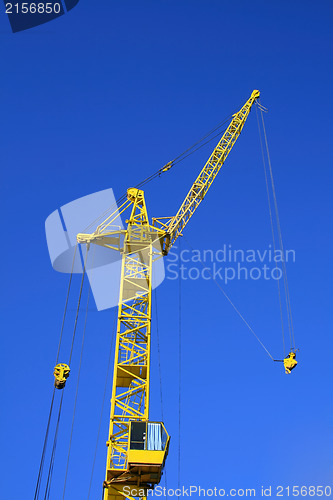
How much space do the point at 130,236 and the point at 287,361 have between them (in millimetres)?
15432

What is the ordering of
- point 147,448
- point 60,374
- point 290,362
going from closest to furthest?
point 147,448 → point 60,374 → point 290,362

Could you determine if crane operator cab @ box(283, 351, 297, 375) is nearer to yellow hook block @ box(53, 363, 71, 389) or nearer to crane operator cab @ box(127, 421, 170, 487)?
crane operator cab @ box(127, 421, 170, 487)

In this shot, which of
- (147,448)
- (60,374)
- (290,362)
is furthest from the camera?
(290,362)

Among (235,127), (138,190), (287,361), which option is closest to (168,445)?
(287,361)

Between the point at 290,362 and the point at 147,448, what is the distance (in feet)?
43.8

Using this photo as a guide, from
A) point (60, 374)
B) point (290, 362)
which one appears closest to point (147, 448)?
point (60, 374)

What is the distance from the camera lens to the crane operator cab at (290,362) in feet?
162

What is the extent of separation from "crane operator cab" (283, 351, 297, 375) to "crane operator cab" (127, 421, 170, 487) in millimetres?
11534

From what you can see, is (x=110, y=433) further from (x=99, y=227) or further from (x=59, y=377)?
(x=99, y=227)

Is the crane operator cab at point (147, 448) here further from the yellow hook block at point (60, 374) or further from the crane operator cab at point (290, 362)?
the crane operator cab at point (290, 362)

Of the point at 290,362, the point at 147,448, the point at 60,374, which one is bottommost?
the point at 147,448

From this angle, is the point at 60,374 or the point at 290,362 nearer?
the point at 60,374

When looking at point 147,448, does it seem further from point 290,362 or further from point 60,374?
point 290,362

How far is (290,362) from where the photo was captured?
49406 mm
